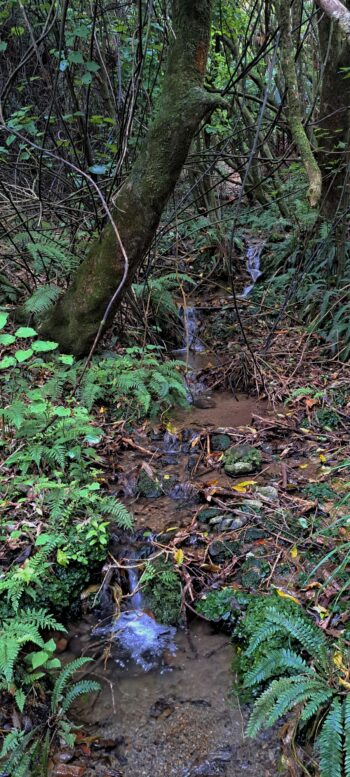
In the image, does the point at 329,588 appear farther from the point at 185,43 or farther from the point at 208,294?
the point at 208,294

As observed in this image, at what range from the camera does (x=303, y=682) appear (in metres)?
2.21

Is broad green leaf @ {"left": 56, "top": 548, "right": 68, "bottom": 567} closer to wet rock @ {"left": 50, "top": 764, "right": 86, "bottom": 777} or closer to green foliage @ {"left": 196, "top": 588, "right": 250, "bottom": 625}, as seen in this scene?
green foliage @ {"left": 196, "top": 588, "right": 250, "bottom": 625}

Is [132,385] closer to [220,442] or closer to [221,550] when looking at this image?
[220,442]

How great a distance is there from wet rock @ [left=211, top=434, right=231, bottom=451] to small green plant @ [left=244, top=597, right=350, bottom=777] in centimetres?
196

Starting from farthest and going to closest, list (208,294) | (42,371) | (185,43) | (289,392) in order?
(208,294) < (289,392) < (42,371) < (185,43)

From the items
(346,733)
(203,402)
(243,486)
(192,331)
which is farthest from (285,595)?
(192,331)

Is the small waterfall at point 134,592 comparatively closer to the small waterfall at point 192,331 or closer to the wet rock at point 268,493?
the wet rock at point 268,493

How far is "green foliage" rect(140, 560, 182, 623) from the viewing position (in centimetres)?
309

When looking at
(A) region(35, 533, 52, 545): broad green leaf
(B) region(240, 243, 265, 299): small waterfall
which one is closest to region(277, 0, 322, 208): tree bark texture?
(A) region(35, 533, 52, 545): broad green leaf

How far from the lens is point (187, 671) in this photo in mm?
2799

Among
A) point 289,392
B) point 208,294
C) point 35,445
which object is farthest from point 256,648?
point 208,294

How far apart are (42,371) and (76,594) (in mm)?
2458

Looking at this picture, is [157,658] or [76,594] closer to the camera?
[157,658]

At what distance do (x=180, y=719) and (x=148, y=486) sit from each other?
176 centimetres
